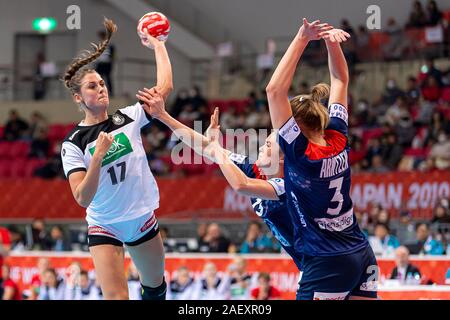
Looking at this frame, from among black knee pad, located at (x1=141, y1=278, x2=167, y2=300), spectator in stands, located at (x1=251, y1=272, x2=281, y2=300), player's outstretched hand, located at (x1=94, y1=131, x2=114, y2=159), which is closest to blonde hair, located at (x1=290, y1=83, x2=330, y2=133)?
player's outstretched hand, located at (x1=94, y1=131, x2=114, y2=159)

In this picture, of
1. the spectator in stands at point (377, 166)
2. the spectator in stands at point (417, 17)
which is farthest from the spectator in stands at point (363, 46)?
the spectator in stands at point (377, 166)

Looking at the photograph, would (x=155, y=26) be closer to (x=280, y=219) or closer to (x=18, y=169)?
(x=280, y=219)

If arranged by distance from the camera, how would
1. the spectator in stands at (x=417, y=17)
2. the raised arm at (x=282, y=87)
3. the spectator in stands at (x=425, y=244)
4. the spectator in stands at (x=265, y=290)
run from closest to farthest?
1. the raised arm at (x=282, y=87)
2. the spectator in stands at (x=265, y=290)
3. the spectator in stands at (x=425, y=244)
4. the spectator in stands at (x=417, y=17)

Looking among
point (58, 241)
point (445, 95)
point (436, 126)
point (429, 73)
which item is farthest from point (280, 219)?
point (429, 73)

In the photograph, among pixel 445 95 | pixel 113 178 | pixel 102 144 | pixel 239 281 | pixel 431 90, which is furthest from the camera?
pixel 431 90

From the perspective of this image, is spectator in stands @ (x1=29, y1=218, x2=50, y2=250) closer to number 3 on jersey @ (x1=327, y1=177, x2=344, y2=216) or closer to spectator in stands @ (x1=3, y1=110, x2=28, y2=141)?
spectator in stands @ (x1=3, y1=110, x2=28, y2=141)

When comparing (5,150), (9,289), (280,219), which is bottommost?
(9,289)

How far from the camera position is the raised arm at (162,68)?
22.9 feet

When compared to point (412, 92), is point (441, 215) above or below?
below

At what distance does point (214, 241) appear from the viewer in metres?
14.1

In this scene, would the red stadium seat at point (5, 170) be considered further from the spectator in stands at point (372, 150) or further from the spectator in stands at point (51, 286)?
the spectator in stands at point (372, 150)

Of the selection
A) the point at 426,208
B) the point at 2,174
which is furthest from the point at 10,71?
the point at 426,208

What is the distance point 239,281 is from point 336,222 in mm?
6830

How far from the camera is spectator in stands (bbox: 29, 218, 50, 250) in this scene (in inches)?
638
